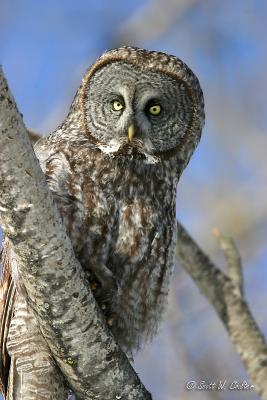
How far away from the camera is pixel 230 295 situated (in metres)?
5.69

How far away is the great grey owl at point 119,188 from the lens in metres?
4.21

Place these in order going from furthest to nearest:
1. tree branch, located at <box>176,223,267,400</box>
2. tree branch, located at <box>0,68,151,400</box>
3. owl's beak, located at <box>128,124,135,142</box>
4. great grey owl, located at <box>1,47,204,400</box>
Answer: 1. tree branch, located at <box>176,223,267,400</box>
2. owl's beak, located at <box>128,124,135,142</box>
3. great grey owl, located at <box>1,47,204,400</box>
4. tree branch, located at <box>0,68,151,400</box>

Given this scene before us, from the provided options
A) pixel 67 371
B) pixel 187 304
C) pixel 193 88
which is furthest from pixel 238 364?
pixel 67 371

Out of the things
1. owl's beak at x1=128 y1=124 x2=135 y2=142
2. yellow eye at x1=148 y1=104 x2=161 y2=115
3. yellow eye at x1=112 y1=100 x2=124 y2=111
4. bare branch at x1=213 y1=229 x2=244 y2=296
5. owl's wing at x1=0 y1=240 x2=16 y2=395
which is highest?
yellow eye at x1=112 y1=100 x2=124 y2=111

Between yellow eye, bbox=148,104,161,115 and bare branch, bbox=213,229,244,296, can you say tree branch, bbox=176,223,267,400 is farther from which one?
yellow eye, bbox=148,104,161,115

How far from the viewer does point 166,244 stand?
454 cm

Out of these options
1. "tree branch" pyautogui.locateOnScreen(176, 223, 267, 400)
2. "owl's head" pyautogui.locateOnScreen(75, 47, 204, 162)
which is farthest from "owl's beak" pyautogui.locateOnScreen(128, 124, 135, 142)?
"tree branch" pyautogui.locateOnScreen(176, 223, 267, 400)

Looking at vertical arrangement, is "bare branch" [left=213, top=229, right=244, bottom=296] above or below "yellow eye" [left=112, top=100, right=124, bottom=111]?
below

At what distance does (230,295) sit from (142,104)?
5.09ft

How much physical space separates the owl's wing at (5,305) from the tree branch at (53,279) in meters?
0.36

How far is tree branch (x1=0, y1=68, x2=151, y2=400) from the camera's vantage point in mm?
3305

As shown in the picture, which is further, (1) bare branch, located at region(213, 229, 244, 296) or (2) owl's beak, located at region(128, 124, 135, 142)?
(1) bare branch, located at region(213, 229, 244, 296)

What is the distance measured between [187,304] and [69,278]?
402cm

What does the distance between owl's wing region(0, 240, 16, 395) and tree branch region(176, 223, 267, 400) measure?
1.56 m
